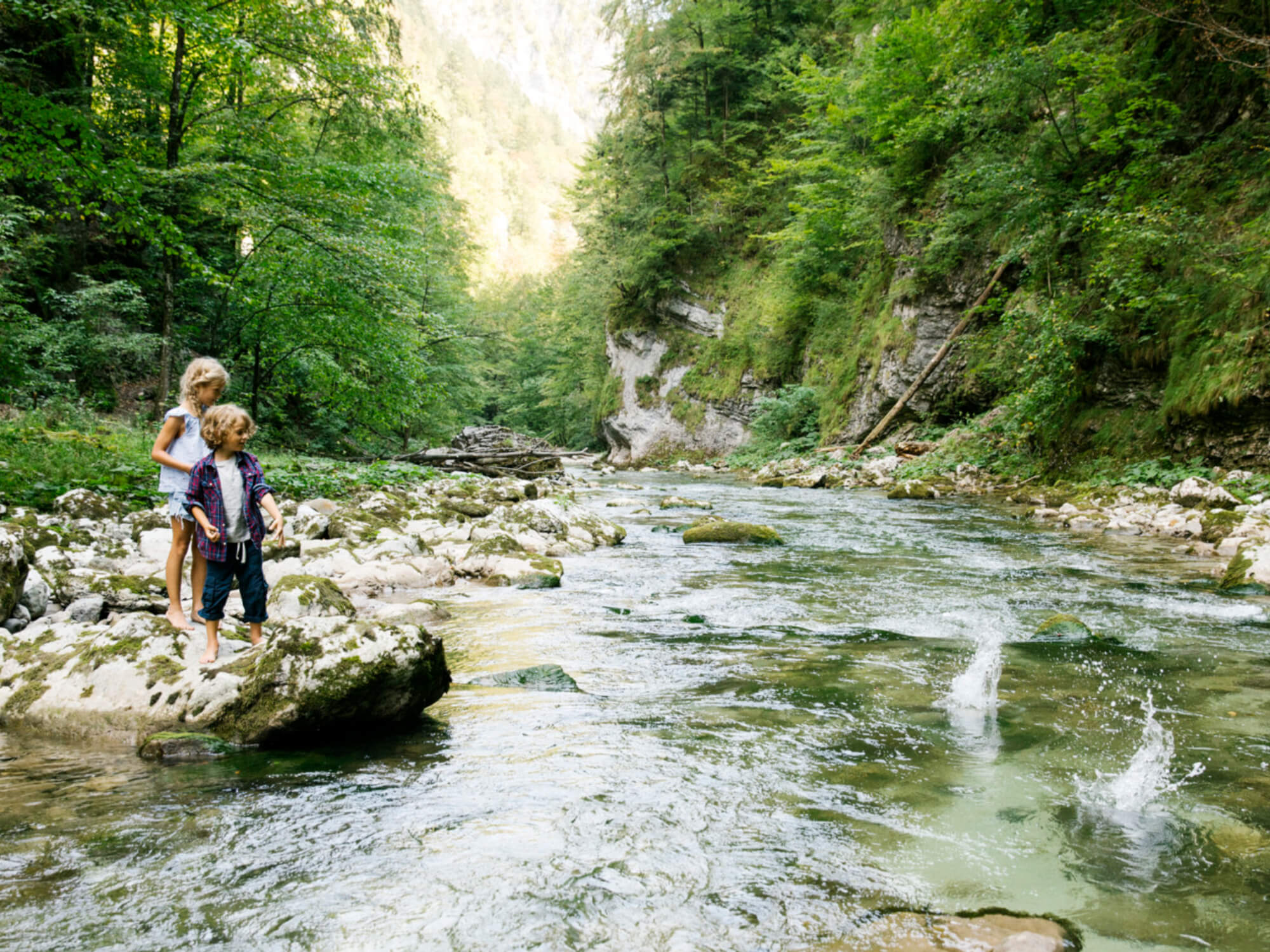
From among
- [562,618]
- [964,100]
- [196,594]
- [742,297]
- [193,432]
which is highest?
[964,100]

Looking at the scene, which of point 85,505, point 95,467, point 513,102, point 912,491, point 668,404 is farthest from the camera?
point 513,102

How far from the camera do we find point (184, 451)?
3.59m

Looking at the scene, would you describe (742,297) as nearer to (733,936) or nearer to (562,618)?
(562,618)

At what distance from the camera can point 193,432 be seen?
3.63m

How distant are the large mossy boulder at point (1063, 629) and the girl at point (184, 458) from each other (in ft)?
16.5

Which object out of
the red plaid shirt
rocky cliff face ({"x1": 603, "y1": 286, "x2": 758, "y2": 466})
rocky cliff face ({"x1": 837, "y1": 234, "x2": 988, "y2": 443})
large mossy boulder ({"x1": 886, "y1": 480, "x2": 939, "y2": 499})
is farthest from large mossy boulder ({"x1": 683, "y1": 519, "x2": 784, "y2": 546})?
rocky cliff face ({"x1": 603, "y1": 286, "x2": 758, "y2": 466})

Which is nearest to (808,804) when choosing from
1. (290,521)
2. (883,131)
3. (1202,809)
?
(1202,809)

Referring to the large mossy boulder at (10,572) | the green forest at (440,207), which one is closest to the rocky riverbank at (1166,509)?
the green forest at (440,207)

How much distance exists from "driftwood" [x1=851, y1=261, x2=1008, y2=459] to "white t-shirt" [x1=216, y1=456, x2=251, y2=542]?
617 inches

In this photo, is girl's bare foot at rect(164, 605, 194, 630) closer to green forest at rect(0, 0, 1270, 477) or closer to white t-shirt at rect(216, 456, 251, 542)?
white t-shirt at rect(216, 456, 251, 542)

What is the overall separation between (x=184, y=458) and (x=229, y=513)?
0.55m

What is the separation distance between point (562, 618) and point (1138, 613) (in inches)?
168

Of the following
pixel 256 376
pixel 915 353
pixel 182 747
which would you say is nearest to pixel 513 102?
pixel 915 353

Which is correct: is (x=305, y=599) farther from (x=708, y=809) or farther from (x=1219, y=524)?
(x=1219, y=524)
